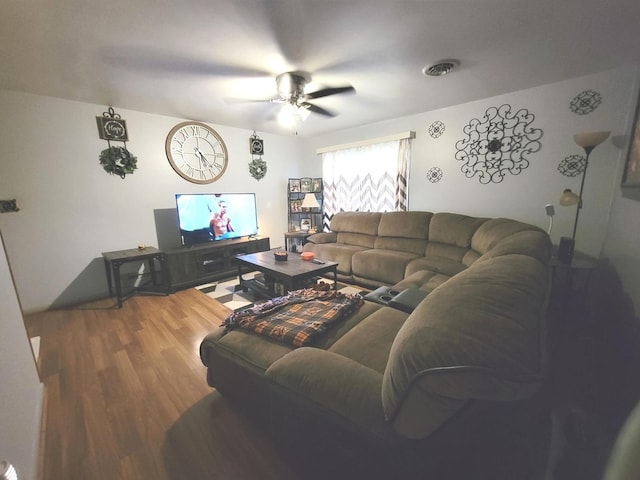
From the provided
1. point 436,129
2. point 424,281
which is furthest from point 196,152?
point 424,281

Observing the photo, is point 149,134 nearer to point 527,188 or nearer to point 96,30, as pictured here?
point 96,30

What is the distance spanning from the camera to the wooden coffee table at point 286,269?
2415 millimetres

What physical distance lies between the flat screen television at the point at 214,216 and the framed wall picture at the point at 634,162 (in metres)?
3.91

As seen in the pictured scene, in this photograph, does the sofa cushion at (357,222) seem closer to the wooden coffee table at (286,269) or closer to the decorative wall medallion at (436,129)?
the wooden coffee table at (286,269)

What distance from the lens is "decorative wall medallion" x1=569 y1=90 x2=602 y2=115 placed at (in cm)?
228

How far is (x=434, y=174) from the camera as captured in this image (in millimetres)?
3406

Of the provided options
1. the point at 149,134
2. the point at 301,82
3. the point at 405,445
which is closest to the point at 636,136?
the point at 301,82

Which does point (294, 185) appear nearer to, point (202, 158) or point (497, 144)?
point (202, 158)

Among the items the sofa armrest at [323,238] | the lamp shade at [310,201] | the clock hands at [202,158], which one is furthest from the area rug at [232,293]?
the clock hands at [202,158]

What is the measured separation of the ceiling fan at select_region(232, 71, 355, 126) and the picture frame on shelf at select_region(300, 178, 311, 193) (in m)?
2.04

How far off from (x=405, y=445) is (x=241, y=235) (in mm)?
3566

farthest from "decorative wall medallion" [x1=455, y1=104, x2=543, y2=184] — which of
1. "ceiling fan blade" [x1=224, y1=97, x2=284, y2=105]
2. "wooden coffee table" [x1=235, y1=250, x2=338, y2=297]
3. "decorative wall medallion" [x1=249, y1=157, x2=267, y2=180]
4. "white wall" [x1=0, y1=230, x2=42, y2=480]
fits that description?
"white wall" [x1=0, y1=230, x2=42, y2=480]

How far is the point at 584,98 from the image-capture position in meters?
2.33

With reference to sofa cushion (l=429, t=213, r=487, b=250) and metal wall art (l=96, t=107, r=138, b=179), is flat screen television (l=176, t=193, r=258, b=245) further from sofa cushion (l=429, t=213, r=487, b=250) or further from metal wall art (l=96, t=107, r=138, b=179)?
sofa cushion (l=429, t=213, r=487, b=250)
